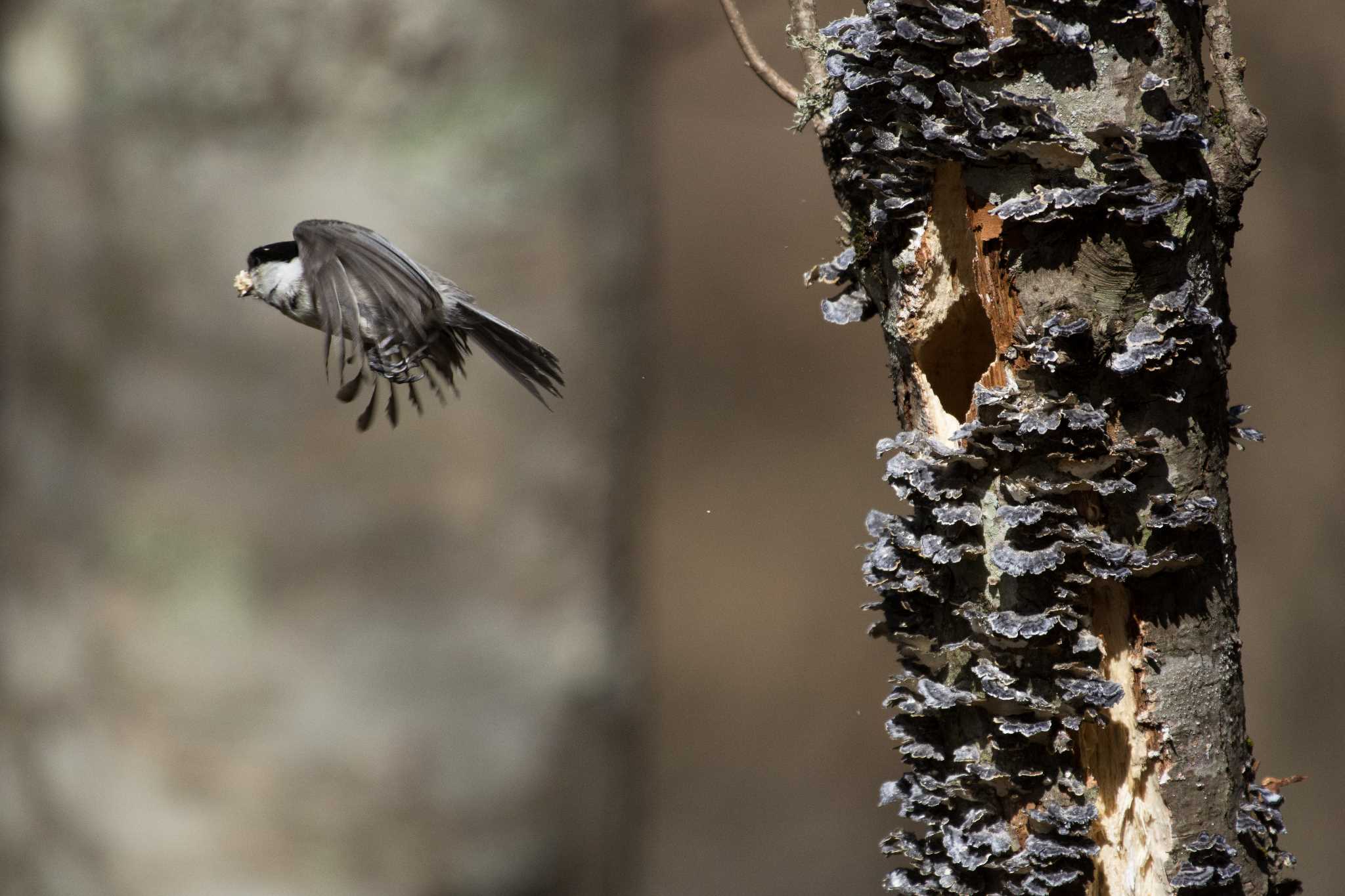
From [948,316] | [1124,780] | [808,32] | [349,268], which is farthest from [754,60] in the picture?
[1124,780]

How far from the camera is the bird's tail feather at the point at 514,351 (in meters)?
1.25

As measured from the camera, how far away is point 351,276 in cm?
117

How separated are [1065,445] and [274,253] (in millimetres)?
766

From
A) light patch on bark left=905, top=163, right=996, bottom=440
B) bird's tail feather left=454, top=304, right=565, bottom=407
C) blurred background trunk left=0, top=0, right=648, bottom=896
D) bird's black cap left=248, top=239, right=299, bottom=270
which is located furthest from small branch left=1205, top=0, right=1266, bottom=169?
bird's black cap left=248, top=239, right=299, bottom=270

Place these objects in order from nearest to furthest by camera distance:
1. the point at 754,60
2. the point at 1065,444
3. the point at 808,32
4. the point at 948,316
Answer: the point at 1065,444
the point at 948,316
the point at 808,32
the point at 754,60

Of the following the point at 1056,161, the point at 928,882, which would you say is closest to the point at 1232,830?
the point at 928,882

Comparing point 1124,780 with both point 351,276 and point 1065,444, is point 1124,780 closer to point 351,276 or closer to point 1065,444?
point 1065,444

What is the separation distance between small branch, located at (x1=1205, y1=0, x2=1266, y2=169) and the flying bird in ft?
2.25

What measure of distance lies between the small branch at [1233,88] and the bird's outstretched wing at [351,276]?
2.55ft

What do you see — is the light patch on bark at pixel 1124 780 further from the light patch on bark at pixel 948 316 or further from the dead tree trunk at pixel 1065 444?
the light patch on bark at pixel 948 316

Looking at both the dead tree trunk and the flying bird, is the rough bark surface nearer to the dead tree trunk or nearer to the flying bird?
the dead tree trunk

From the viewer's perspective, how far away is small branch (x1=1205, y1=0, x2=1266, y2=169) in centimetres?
117

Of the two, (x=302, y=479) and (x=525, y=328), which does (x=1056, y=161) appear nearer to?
(x=525, y=328)

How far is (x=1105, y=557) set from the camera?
1.12 m
